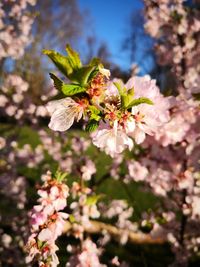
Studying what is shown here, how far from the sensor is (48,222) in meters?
1.70

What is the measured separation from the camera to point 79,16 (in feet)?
89.3

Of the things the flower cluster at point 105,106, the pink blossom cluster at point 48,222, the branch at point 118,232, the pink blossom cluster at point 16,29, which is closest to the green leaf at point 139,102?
the flower cluster at point 105,106

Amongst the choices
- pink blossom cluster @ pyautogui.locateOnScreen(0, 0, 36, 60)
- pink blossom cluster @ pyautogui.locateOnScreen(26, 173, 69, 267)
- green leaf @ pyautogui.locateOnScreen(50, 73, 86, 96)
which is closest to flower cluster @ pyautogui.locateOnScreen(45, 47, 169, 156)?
green leaf @ pyautogui.locateOnScreen(50, 73, 86, 96)

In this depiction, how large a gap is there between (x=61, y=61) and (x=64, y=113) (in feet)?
0.65

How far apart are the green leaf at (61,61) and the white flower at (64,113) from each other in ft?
0.40

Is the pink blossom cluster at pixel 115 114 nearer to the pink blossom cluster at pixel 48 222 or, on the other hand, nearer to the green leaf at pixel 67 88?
the green leaf at pixel 67 88

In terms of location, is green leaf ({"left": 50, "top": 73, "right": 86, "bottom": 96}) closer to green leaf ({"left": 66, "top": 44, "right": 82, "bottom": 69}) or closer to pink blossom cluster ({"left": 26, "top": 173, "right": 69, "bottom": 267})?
green leaf ({"left": 66, "top": 44, "right": 82, "bottom": 69})

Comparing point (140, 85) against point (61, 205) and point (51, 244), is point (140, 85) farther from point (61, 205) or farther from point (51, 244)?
point (51, 244)

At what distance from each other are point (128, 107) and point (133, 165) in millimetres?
2537

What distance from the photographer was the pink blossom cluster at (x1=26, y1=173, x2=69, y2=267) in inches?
64.4

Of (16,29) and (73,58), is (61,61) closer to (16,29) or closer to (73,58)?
(73,58)

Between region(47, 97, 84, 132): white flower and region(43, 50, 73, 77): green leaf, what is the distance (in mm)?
122

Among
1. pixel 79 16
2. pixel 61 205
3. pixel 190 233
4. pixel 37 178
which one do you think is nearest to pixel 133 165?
pixel 190 233

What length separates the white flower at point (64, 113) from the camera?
1.29 m
